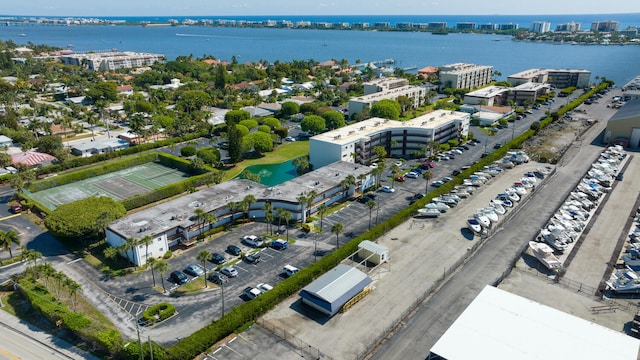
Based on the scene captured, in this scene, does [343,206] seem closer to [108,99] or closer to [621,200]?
[621,200]

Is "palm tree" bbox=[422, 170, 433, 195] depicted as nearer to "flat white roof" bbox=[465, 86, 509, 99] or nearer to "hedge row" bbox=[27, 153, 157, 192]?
"hedge row" bbox=[27, 153, 157, 192]

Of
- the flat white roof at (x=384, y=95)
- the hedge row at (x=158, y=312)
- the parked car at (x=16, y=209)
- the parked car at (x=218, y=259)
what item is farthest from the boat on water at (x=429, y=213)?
the parked car at (x=16, y=209)

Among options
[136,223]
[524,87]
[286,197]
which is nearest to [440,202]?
[286,197]

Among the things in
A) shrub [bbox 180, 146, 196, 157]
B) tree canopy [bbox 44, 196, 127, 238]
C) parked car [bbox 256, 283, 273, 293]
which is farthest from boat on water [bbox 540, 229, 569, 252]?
shrub [bbox 180, 146, 196, 157]

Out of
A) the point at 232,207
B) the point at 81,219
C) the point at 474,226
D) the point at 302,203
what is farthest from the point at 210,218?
the point at 474,226

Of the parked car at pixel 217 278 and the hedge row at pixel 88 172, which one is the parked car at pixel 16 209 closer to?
the hedge row at pixel 88 172

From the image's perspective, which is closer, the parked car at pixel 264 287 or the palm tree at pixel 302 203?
the parked car at pixel 264 287
